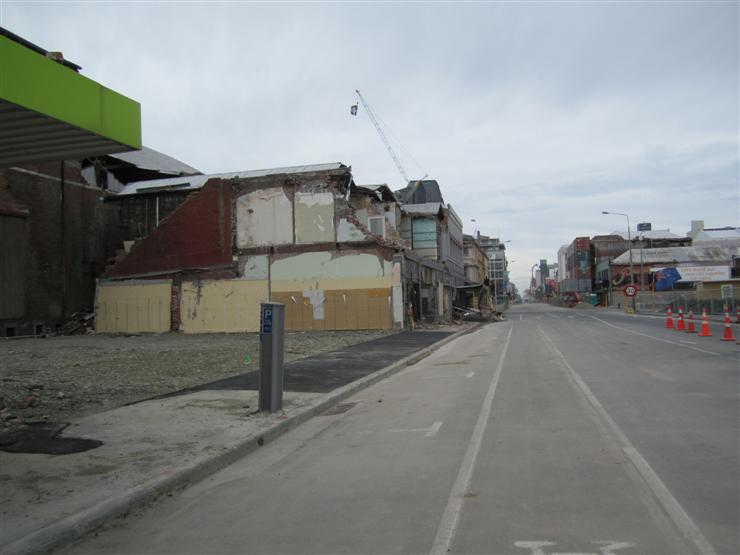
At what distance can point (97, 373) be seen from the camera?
48.4 ft

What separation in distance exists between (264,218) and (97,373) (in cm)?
2055

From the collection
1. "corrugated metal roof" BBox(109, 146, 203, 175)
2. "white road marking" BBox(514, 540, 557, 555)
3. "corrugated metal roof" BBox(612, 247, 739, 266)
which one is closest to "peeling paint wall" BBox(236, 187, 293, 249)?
"corrugated metal roof" BBox(109, 146, 203, 175)

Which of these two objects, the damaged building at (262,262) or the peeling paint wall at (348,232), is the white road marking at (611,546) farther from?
the peeling paint wall at (348,232)

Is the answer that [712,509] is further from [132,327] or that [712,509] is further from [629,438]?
[132,327]

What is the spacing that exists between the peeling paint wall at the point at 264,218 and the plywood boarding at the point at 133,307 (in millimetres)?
5494

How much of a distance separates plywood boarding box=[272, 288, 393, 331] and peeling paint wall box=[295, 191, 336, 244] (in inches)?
118

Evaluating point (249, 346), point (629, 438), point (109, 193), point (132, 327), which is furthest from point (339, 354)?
point (109, 193)

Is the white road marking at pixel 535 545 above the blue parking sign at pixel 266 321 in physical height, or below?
below

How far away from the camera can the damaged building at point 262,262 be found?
108 feet

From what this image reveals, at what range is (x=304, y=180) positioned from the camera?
3366cm

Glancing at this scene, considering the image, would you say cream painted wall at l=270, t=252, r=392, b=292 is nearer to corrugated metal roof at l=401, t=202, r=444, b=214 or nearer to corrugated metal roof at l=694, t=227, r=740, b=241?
corrugated metal roof at l=401, t=202, r=444, b=214

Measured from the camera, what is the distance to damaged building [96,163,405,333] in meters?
32.9

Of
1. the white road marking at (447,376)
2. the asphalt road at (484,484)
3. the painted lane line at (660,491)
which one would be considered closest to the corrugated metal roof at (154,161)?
the white road marking at (447,376)

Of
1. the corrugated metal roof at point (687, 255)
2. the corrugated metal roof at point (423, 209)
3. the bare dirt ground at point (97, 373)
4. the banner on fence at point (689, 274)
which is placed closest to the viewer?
the bare dirt ground at point (97, 373)
